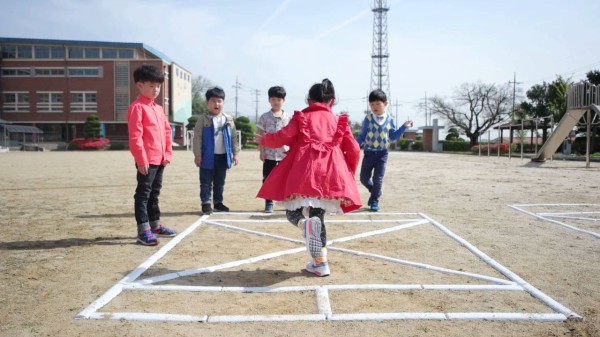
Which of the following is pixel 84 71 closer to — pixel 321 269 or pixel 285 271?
pixel 285 271

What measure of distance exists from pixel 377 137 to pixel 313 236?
412 cm

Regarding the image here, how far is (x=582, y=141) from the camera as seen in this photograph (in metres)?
35.8

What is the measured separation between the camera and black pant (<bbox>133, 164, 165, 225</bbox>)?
16.8ft

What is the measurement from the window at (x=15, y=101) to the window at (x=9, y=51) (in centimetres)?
502

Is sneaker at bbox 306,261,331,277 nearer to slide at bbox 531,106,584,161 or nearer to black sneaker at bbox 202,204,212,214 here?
black sneaker at bbox 202,204,212,214

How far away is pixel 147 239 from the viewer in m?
4.99

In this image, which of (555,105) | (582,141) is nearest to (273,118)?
(582,141)

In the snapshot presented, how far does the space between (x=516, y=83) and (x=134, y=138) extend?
70302mm

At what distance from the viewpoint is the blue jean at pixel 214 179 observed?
7133mm

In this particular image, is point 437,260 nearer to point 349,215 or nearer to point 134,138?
point 349,215

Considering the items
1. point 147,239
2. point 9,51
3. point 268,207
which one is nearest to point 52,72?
point 9,51

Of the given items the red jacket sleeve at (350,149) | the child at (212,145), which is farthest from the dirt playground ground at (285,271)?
the red jacket sleeve at (350,149)

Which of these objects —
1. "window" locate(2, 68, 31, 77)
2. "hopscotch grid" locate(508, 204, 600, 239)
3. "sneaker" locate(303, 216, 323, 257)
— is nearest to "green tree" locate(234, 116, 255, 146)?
"window" locate(2, 68, 31, 77)

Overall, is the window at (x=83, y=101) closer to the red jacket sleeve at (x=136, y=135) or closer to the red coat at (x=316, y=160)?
the red jacket sleeve at (x=136, y=135)
